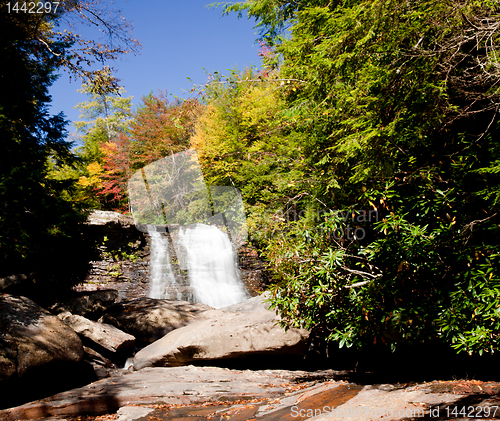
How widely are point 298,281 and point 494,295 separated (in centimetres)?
217

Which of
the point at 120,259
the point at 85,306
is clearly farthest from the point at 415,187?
the point at 120,259

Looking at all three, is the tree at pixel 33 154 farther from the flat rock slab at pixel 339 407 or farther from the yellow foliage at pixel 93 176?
the yellow foliage at pixel 93 176

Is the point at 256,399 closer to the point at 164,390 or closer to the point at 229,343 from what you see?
the point at 164,390

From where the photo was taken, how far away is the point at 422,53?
328cm

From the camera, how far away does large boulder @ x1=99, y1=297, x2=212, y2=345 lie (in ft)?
26.9

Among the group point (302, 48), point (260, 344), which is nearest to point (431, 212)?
point (260, 344)

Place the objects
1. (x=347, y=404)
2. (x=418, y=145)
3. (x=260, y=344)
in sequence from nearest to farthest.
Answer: (x=347, y=404) → (x=418, y=145) → (x=260, y=344)

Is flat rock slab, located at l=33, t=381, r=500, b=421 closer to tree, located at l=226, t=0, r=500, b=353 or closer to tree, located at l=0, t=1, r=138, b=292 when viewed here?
tree, located at l=226, t=0, r=500, b=353

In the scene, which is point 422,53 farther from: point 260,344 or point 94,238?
point 94,238

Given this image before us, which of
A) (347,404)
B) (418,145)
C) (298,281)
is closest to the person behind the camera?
(347,404)

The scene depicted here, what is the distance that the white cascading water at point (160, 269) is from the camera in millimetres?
13625

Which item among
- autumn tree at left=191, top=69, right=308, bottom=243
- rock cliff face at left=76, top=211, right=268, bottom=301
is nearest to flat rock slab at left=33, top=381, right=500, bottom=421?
autumn tree at left=191, top=69, right=308, bottom=243

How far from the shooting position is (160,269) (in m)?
15.2

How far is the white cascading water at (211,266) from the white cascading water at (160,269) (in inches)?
34.5
